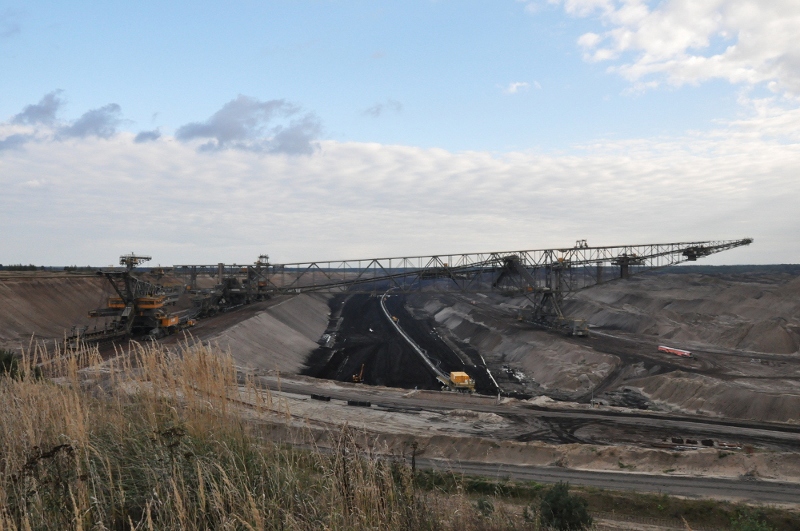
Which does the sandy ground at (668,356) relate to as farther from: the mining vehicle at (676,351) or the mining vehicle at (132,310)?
the mining vehicle at (132,310)

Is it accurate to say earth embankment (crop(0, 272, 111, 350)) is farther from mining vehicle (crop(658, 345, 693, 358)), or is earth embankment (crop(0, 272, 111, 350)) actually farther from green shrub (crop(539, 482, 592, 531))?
mining vehicle (crop(658, 345, 693, 358))

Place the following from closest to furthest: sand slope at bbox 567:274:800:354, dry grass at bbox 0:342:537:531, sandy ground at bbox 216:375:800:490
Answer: dry grass at bbox 0:342:537:531 → sandy ground at bbox 216:375:800:490 → sand slope at bbox 567:274:800:354

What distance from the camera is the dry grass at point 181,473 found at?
5934 mm

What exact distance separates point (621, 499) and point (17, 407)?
21301mm

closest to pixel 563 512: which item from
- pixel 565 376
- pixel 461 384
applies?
pixel 461 384

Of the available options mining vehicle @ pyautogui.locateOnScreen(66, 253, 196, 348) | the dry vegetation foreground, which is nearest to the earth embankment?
mining vehicle @ pyautogui.locateOnScreen(66, 253, 196, 348)

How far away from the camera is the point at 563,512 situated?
13.8m

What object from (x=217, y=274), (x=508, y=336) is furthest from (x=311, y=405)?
(x=217, y=274)

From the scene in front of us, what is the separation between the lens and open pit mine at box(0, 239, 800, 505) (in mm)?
25484

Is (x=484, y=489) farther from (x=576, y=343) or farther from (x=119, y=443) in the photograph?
(x=576, y=343)

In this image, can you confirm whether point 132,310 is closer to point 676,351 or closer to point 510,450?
point 510,450

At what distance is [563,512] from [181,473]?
11856 millimetres

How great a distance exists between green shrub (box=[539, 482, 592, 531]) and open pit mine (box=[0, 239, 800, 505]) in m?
3.12

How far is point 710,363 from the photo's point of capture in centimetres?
5350
